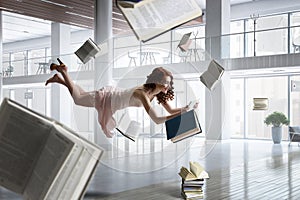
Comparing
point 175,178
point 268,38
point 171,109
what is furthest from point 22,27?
point 171,109

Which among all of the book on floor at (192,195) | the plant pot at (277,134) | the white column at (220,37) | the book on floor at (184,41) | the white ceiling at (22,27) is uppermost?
the white ceiling at (22,27)

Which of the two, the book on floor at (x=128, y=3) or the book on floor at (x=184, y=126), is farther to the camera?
the book on floor at (x=184, y=126)

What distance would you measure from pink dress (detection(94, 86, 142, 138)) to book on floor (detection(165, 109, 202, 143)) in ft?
2.13

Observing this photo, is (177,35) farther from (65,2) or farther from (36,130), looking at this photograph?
(65,2)

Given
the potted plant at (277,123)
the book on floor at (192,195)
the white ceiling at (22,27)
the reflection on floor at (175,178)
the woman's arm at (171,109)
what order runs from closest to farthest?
the woman's arm at (171,109) → the book on floor at (192,195) → the reflection on floor at (175,178) → the potted plant at (277,123) → the white ceiling at (22,27)

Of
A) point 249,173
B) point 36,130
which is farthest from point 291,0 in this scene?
point 36,130

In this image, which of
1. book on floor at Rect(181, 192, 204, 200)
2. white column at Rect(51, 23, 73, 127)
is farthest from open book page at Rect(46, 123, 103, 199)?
white column at Rect(51, 23, 73, 127)

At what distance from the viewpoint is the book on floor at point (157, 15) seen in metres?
0.72

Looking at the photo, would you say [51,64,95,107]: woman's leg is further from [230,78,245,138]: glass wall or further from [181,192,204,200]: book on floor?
[230,78,245,138]: glass wall

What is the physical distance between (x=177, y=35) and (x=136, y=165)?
3.25 metres

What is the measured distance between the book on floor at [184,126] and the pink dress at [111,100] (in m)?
0.65

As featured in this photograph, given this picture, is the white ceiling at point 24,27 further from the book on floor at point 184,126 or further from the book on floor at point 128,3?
the book on floor at point 128,3

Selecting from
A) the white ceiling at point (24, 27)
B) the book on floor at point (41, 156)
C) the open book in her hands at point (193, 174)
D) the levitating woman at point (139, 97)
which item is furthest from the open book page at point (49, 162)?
the white ceiling at point (24, 27)

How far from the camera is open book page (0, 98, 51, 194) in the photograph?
2.70 feet
